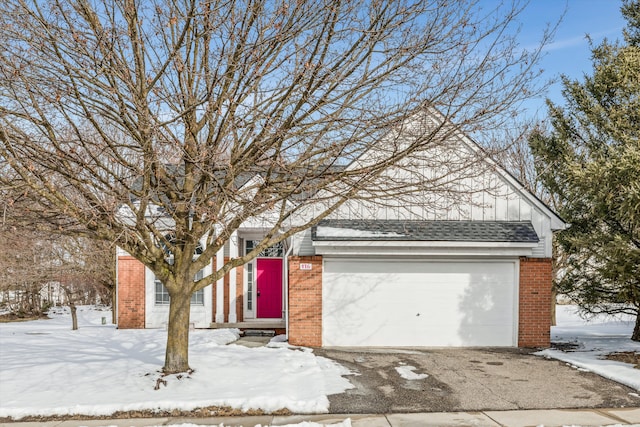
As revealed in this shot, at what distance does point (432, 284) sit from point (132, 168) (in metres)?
7.97

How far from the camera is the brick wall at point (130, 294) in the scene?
575 inches

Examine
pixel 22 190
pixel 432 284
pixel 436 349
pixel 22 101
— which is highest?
pixel 22 101

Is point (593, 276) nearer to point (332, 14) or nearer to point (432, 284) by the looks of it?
point (432, 284)

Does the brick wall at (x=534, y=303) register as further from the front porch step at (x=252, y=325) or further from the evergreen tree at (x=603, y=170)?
the front porch step at (x=252, y=325)

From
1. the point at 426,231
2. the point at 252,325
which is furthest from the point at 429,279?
the point at 252,325

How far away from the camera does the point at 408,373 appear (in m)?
Answer: 9.16

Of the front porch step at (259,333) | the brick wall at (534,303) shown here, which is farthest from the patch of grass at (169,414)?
the brick wall at (534,303)

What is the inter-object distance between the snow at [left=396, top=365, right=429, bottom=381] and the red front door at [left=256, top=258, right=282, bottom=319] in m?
6.53

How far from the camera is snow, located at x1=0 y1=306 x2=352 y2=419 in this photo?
22.9 ft

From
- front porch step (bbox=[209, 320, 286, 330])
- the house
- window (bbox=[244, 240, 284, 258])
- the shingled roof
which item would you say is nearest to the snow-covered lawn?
the house

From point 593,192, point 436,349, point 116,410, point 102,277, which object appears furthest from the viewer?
point 102,277

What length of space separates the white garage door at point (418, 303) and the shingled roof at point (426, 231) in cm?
76

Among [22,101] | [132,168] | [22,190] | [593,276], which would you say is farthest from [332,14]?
[593,276]

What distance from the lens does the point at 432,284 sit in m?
12.3
